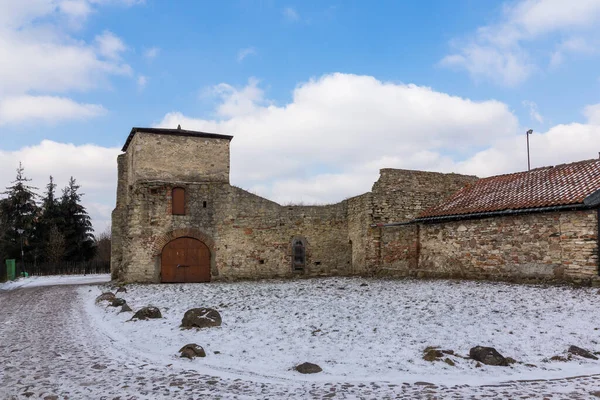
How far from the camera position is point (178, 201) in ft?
70.1

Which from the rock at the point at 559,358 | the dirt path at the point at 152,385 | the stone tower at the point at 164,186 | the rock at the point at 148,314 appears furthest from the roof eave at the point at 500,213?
the rock at the point at 148,314

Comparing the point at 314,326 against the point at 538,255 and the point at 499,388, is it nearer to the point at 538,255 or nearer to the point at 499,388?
the point at 499,388

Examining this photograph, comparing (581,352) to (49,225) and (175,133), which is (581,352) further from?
(49,225)

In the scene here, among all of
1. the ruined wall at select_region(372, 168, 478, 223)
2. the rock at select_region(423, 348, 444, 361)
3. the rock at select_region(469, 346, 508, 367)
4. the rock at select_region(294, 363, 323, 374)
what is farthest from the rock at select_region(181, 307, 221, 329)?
the ruined wall at select_region(372, 168, 478, 223)

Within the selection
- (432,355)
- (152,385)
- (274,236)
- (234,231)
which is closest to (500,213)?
(274,236)

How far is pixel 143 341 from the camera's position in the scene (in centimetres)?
870

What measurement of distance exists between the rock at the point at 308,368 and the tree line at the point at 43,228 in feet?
123

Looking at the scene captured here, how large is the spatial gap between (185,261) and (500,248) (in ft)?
43.5

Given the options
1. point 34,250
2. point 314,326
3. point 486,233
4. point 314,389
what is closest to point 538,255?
point 486,233

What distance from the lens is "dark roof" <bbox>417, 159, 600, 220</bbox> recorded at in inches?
598

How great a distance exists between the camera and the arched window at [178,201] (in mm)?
21280

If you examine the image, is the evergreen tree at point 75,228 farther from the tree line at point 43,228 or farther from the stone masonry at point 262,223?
the stone masonry at point 262,223

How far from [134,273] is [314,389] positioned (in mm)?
16234

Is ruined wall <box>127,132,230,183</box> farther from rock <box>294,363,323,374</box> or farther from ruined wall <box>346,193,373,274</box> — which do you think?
rock <box>294,363,323,374</box>
